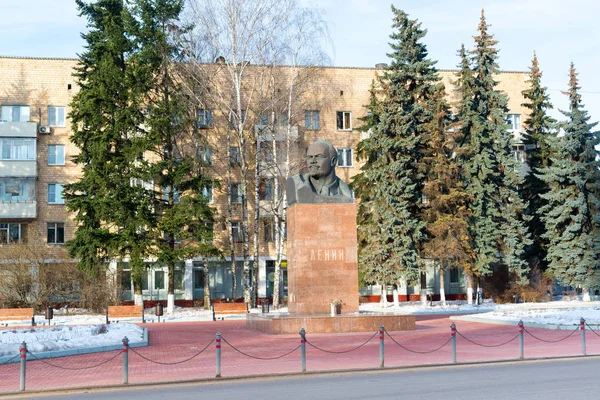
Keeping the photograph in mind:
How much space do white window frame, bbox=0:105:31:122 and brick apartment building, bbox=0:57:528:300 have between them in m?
0.02

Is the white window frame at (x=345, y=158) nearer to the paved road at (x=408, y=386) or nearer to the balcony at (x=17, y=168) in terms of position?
the balcony at (x=17, y=168)

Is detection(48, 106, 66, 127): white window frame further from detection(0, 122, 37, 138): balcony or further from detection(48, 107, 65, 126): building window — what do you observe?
detection(0, 122, 37, 138): balcony

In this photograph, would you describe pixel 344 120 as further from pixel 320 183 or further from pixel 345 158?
pixel 320 183

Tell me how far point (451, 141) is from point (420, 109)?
282 cm

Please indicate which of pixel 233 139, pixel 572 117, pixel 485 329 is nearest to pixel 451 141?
pixel 572 117

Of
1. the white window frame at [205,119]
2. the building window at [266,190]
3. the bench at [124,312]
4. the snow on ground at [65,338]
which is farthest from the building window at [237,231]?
the snow on ground at [65,338]

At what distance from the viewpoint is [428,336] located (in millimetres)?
21219

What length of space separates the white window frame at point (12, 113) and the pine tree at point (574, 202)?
31325 millimetres

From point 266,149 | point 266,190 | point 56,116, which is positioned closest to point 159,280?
point 266,190

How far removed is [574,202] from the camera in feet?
136

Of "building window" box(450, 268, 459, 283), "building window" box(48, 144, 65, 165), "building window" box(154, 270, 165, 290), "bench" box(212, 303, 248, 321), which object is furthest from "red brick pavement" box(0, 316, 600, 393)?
"building window" box(450, 268, 459, 283)

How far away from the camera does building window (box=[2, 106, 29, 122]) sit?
47.2 m

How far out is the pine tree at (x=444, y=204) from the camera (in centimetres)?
3956

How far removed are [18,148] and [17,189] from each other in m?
2.54
